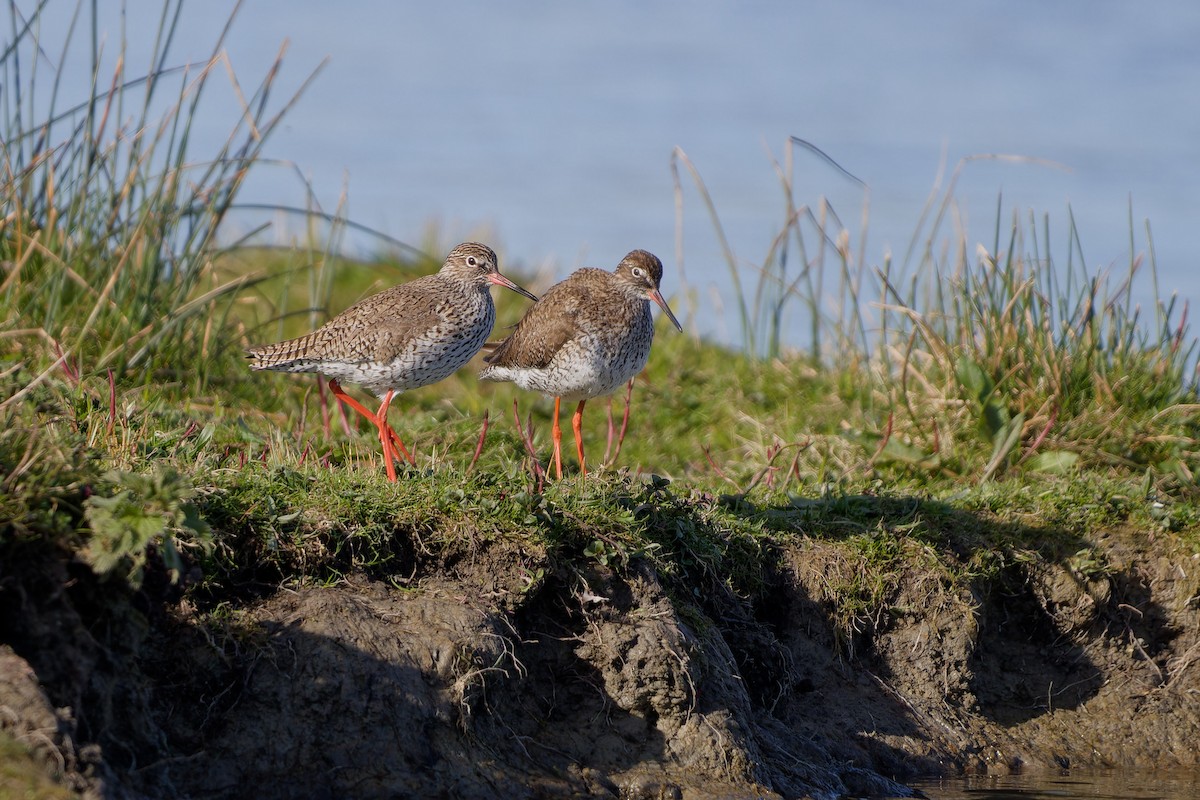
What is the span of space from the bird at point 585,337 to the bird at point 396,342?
283 millimetres

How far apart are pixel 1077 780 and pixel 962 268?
12.4 feet

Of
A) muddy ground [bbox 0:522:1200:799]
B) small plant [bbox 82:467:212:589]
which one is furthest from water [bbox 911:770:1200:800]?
small plant [bbox 82:467:212:589]

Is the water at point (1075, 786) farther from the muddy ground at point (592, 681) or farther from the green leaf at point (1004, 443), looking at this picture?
the green leaf at point (1004, 443)

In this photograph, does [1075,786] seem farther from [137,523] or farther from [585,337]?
[137,523]

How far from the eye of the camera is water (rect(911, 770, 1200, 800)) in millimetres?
4672

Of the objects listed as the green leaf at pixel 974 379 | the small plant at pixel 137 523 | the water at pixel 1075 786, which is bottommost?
the water at pixel 1075 786

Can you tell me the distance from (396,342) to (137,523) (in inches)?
106

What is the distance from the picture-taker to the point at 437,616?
405cm

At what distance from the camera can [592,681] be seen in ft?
14.2

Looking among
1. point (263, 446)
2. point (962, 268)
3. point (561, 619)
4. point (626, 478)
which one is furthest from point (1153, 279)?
point (263, 446)

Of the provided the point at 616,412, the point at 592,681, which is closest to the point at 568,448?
the point at 616,412

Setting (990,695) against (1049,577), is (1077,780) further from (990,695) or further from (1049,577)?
(1049,577)

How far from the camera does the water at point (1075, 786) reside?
467 cm

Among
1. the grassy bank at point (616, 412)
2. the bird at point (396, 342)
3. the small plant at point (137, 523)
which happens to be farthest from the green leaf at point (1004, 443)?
the small plant at point (137, 523)
